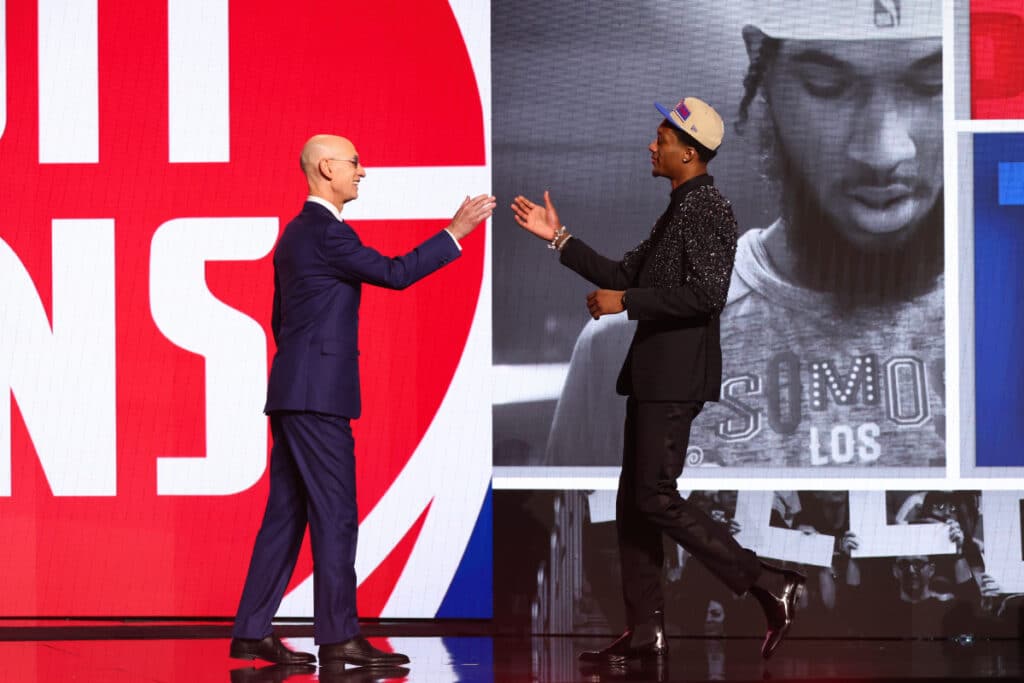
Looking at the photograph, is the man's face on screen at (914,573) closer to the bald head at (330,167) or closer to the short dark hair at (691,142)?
the short dark hair at (691,142)

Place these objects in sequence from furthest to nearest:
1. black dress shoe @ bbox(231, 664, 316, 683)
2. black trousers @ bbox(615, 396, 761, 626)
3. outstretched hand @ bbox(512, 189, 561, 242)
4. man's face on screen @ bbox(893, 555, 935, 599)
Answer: man's face on screen @ bbox(893, 555, 935, 599), outstretched hand @ bbox(512, 189, 561, 242), black trousers @ bbox(615, 396, 761, 626), black dress shoe @ bbox(231, 664, 316, 683)

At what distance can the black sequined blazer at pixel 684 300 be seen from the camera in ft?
11.8

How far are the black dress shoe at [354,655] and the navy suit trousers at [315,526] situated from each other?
23mm

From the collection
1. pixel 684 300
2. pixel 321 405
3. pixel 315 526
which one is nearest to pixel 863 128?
pixel 684 300

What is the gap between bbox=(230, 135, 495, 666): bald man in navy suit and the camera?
141 inches

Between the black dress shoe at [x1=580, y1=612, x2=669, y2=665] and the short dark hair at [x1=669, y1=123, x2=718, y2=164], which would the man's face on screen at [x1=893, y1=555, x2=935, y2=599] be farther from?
the short dark hair at [x1=669, y1=123, x2=718, y2=164]

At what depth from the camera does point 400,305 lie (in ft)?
15.1

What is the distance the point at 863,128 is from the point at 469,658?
217cm

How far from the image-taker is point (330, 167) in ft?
12.1

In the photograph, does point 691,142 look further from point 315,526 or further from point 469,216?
point 315,526

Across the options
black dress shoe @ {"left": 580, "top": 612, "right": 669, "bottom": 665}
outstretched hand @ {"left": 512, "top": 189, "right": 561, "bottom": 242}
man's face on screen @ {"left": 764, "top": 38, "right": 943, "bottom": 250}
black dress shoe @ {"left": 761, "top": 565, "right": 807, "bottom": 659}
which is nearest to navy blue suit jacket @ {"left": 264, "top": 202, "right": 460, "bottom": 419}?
outstretched hand @ {"left": 512, "top": 189, "right": 561, "bottom": 242}

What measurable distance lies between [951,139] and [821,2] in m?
0.63

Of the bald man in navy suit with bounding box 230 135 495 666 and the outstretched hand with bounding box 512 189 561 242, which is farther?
the outstretched hand with bounding box 512 189 561 242

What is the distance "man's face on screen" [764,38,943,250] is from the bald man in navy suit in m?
1.31
